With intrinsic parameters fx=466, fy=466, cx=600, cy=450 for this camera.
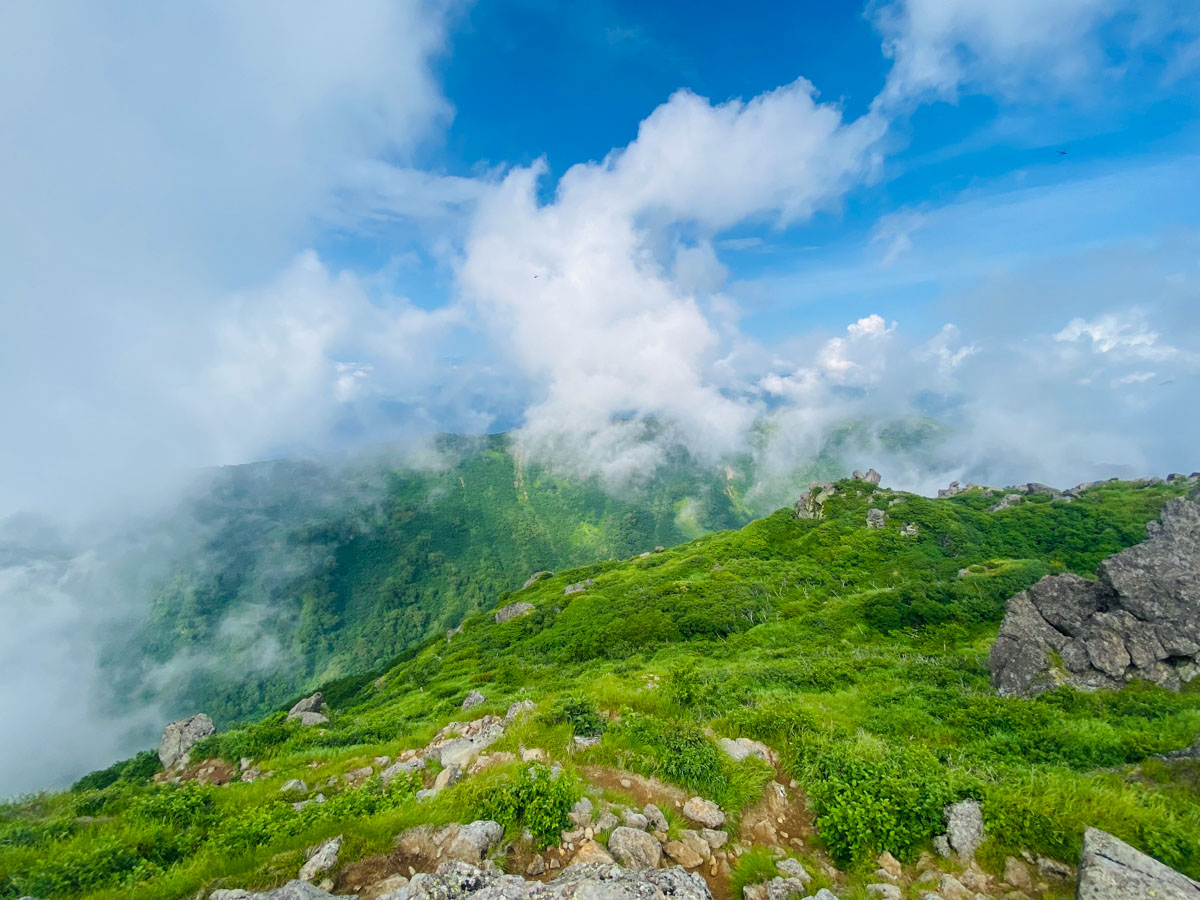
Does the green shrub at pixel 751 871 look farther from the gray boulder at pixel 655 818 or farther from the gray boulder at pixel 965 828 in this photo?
the gray boulder at pixel 965 828

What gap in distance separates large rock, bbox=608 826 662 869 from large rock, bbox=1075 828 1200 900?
622 centimetres

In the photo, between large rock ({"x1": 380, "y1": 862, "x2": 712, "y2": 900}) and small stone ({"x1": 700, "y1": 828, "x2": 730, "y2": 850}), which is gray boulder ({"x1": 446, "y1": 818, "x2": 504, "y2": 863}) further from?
small stone ({"x1": 700, "y1": 828, "x2": 730, "y2": 850})

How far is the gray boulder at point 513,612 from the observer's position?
302 feet

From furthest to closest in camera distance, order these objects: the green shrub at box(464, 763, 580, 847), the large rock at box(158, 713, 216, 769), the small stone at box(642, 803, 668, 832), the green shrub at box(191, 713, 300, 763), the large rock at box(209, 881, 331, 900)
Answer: the large rock at box(158, 713, 216, 769) → the green shrub at box(191, 713, 300, 763) → the small stone at box(642, 803, 668, 832) → the green shrub at box(464, 763, 580, 847) → the large rock at box(209, 881, 331, 900)

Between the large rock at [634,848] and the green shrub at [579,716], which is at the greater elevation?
the green shrub at [579,716]

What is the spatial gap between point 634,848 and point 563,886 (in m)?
1.97

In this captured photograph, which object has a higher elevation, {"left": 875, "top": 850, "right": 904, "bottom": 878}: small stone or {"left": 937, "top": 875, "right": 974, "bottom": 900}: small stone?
{"left": 875, "top": 850, "right": 904, "bottom": 878}: small stone

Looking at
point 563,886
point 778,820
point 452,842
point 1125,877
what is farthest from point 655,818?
point 1125,877

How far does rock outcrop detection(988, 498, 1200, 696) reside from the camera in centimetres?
2114

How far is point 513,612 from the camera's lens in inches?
3782

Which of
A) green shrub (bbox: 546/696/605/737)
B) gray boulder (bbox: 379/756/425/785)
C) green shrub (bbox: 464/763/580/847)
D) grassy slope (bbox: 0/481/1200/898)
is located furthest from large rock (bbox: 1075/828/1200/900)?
gray boulder (bbox: 379/756/425/785)

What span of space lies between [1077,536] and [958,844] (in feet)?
365

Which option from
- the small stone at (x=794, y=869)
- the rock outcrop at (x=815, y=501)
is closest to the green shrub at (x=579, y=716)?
the small stone at (x=794, y=869)

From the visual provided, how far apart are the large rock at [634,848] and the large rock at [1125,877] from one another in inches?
245
